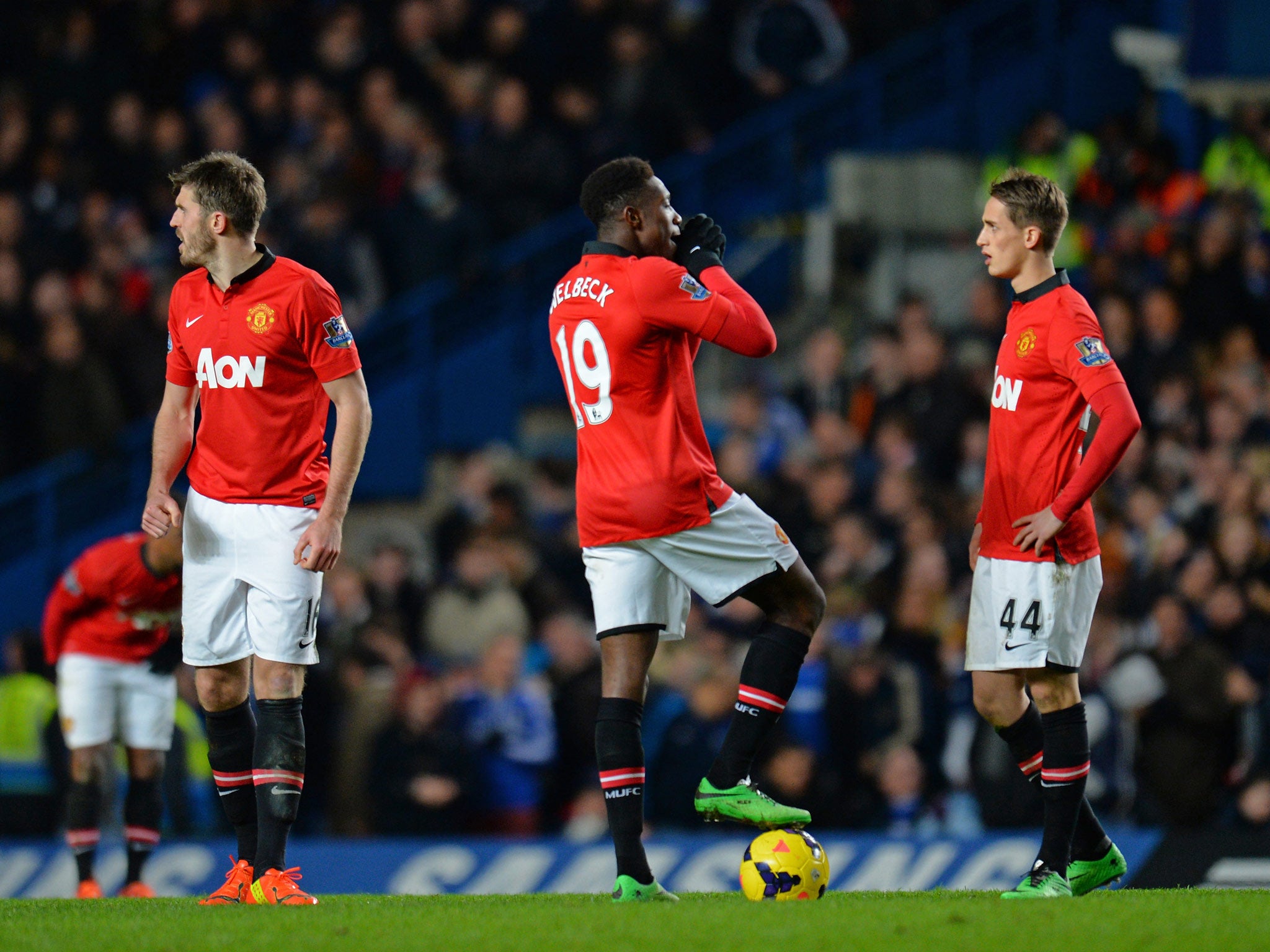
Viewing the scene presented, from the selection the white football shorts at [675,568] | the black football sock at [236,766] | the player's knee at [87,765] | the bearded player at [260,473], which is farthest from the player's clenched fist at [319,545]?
the player's knee at [87,765]

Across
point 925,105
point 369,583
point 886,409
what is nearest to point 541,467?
point 369,583

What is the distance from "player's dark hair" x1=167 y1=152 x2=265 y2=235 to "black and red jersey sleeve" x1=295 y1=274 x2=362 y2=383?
1.10ft

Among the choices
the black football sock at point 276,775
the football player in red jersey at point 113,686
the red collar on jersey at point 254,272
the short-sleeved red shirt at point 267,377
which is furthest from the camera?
the football player in red jersey at point 113,686

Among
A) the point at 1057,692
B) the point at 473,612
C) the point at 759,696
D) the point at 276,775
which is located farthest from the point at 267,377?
the point at 473,612

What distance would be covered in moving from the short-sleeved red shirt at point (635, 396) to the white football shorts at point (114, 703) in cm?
357

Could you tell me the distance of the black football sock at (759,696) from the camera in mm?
6133

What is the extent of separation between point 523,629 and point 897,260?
5.08 meters

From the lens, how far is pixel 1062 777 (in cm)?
616

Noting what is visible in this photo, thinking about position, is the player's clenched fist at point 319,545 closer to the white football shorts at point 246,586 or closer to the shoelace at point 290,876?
the white football shorts at point 246,586

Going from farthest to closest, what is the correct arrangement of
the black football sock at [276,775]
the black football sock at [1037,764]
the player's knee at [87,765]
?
the player's knee at [87,765] < the black football sock at [1037,764] < the black football sock at [276,775]

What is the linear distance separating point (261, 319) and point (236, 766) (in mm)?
1638

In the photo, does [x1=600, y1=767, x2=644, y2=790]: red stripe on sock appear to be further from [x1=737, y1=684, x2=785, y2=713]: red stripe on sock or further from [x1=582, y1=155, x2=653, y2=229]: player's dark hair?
[x1=582, y1=155, x2=653, y2=229]: player's dark hair

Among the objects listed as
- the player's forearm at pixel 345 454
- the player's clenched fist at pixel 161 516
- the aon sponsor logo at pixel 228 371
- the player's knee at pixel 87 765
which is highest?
the aon sponsor logo at pixel 228 371

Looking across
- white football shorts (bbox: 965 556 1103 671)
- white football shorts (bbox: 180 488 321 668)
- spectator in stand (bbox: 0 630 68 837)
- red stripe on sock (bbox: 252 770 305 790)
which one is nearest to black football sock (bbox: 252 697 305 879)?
red stripe on sock (bbox: 252 770 305 790)
